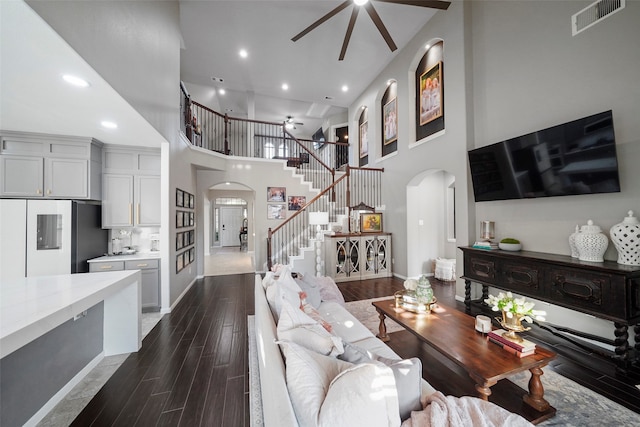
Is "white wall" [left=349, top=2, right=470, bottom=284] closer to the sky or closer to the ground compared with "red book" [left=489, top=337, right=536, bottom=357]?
closer to the sky

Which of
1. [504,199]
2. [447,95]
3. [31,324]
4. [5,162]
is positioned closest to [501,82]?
[447,95]

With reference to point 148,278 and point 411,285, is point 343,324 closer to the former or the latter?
point 411,285

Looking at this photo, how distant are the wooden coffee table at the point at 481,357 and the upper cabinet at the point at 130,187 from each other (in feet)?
13.2

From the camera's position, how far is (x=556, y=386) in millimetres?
1946

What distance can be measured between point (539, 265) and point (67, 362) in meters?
4.64

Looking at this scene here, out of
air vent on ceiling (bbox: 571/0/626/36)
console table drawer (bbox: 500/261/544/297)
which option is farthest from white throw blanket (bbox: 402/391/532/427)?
air vent on ceiling (bbox: 571/0/626/36)

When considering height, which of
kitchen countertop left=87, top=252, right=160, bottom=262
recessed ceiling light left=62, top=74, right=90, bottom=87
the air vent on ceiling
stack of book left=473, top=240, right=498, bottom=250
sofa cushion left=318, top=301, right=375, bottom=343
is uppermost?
the air vent on ceiling

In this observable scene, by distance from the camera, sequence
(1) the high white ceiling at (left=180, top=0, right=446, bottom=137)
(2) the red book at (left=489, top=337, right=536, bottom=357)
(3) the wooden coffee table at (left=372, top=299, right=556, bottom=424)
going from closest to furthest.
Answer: (3) the wooden coffee table at (left=372, top=299, right=556, bottom=424) → (2) the red book at (left=489, top=337, right=536, bottom=357) → (1) the high white ceiling at (left=180, top=0, right=446, bottom=137)

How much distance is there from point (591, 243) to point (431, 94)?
11.9 feet

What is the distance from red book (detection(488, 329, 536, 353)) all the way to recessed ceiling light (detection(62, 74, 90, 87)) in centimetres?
391

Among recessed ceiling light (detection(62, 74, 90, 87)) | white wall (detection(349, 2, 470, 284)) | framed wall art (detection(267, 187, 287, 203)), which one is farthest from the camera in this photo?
framed wall art (detection(267, 187, 287, 203))

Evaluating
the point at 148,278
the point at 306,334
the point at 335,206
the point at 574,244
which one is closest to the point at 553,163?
the point at 574,244

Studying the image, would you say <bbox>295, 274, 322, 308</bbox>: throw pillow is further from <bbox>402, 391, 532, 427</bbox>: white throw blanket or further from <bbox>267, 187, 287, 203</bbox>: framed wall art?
<bbox>267, 187, 287, 203</bbox>: framed wall art

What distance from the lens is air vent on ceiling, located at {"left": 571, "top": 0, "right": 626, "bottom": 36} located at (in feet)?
7.79
